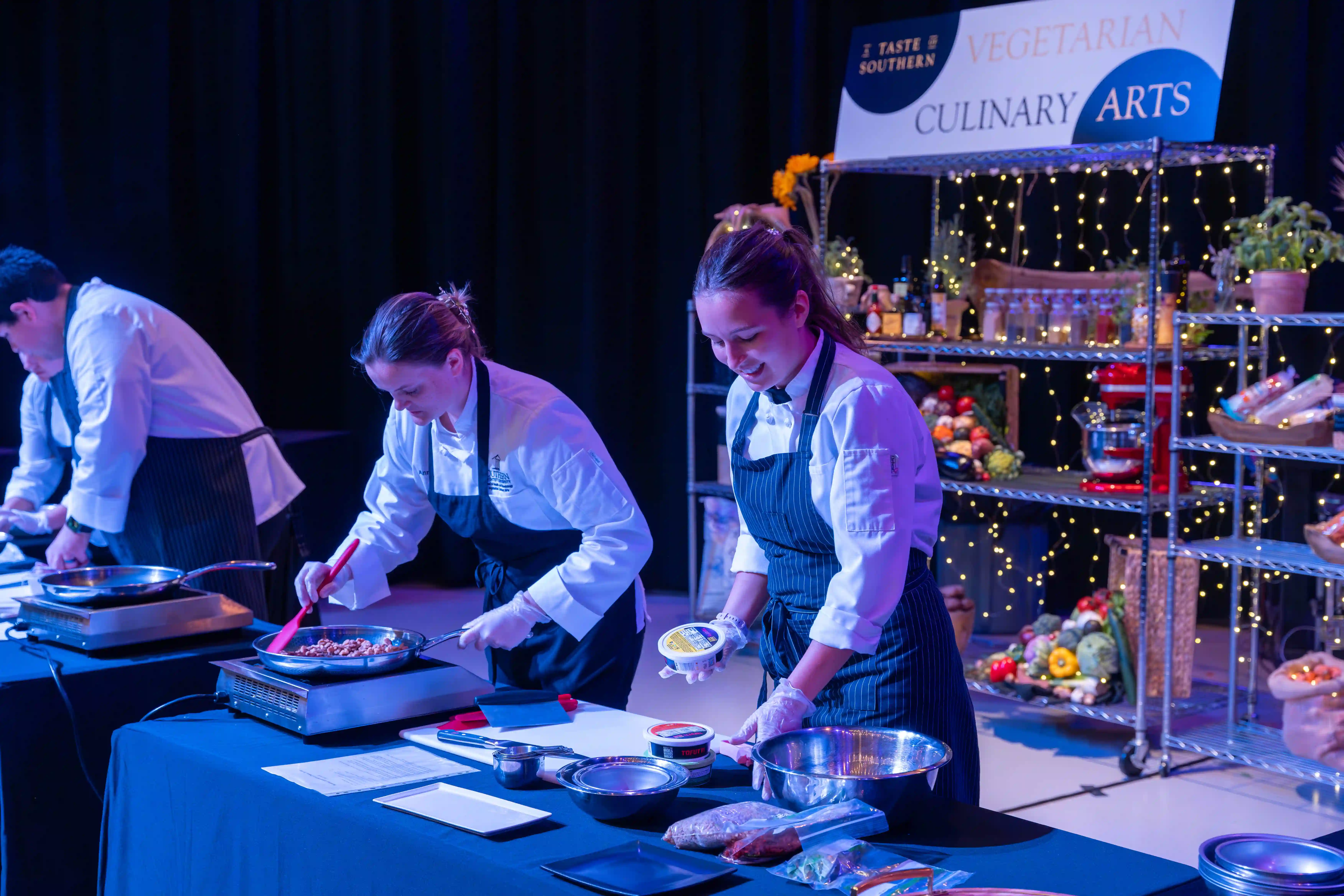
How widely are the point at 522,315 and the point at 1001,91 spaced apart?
2.84m

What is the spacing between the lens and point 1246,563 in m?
3.84

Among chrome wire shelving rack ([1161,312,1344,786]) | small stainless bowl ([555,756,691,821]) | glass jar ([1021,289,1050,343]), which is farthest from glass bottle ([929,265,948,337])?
small stainless bowl ([555,756,691,821])

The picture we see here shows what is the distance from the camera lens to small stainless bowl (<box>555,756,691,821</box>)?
65.0 inches

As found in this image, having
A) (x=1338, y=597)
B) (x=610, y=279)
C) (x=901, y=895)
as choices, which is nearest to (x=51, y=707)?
(x=901, y=895)

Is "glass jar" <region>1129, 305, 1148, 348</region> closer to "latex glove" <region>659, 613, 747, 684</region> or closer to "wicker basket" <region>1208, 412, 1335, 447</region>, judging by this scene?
"wicker basket" <region>1208, 412, 1335, 447</region>

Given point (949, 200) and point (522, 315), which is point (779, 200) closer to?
point (949, 200)

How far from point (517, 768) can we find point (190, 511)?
2.13m

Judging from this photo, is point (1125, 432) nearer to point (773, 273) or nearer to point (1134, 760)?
point (1134, 760)

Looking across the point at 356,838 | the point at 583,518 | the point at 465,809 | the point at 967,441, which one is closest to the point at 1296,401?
the point at 967,441

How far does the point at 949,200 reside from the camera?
5.87m

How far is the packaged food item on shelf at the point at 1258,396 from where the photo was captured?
12.7 ft

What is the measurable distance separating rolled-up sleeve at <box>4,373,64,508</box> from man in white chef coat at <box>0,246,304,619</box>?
0.24m

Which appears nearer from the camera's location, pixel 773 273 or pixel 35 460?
pixel 773 273

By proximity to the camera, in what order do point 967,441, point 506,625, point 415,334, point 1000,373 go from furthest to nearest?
point 1000,373 < point 967,441 < point 415,334 < point 506,625
